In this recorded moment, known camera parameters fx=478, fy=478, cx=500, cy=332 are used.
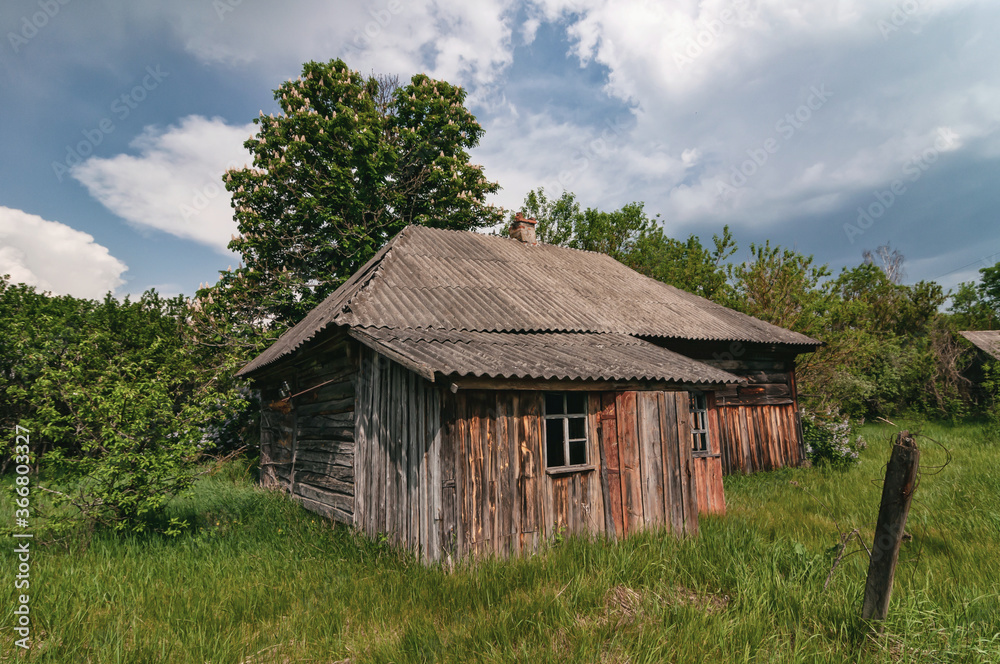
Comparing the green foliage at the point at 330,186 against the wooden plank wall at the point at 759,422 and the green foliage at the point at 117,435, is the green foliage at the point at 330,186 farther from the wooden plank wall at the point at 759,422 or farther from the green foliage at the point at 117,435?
the wooden plank wall at the point at 759,422

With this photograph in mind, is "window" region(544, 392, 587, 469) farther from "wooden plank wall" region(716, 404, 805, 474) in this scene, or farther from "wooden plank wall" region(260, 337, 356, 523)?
"wooden plank wall" region(716, 404, 805, 474)

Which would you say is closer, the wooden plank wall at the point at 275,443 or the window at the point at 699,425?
the window at the point at 699,425

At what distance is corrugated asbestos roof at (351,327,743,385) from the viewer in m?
4.93

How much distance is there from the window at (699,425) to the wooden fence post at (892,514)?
5810mm

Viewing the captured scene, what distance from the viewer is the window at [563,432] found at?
580 cm

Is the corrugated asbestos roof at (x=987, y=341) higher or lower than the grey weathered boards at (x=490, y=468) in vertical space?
higher

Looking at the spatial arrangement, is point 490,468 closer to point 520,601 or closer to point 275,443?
point 520,601

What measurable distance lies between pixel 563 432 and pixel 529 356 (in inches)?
40.1

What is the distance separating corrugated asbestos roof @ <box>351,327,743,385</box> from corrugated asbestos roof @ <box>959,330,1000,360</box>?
18.6m

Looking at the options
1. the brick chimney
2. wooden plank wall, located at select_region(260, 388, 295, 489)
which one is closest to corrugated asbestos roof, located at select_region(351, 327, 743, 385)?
wooden plank wall, located at select_region(260, 388, 295, 489)

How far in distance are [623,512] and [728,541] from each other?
4.24ft

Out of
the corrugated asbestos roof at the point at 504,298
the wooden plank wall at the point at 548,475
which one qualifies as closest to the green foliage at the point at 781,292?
the corrugated asbestos roof at the point at 504,298

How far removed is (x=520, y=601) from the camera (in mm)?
3734

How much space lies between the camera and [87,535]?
5598 mm
